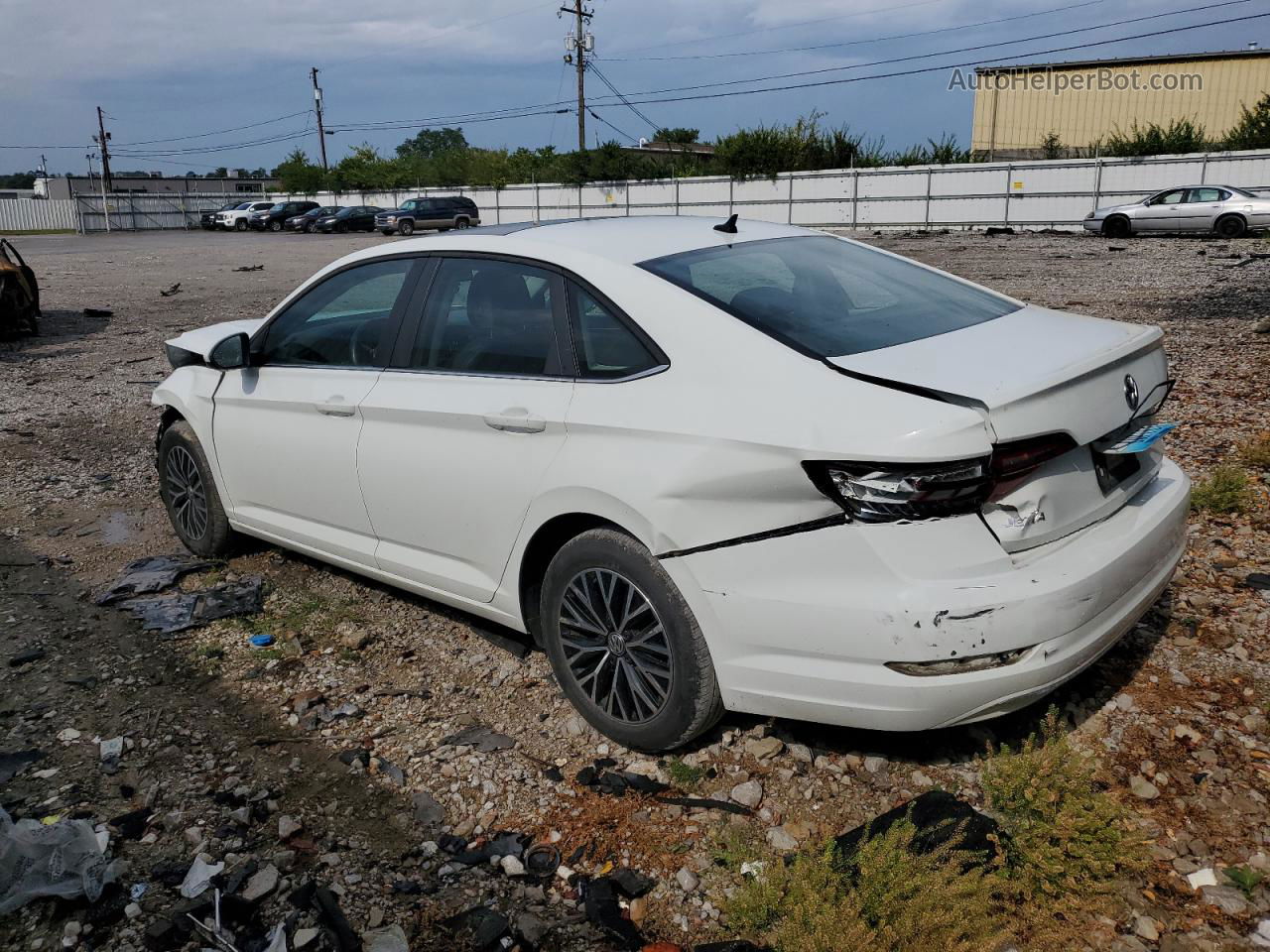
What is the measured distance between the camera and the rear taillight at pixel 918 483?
2721mm

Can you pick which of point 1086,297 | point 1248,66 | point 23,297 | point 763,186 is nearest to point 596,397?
point 1086,297

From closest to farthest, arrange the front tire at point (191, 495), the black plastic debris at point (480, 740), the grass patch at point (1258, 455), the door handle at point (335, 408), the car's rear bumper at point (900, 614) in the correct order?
the car's rear bumper at point (900, 614) → the black plastic debris at point (480, 740) → the door handle at point (335, 408) → the front tire at point (191, 495) → the grass patch at point (1258, 455)

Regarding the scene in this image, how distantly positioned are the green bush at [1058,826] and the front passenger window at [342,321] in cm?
283

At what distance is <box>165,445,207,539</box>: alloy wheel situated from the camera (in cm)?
542

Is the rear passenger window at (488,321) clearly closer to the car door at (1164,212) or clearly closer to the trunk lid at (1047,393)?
the trunk lid at (1047,393)

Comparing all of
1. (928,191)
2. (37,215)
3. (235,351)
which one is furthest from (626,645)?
(37,215)

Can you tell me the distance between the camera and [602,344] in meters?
3.47

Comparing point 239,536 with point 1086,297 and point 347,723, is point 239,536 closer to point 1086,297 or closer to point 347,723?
point 347,723

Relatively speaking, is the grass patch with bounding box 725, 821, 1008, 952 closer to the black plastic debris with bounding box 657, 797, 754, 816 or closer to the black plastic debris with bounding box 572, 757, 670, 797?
the black plastic debris with bounding box 657, 797, 754, 816

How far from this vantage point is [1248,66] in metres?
45.7

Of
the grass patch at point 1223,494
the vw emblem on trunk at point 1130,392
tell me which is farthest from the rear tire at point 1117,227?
the vw emblem on trunk at point 1130,392

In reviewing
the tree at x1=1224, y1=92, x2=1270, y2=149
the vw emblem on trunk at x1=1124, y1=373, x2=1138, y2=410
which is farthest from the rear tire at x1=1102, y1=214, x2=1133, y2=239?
the vw emblem on trunk at x1=1124, y1=373, x2=1138, y2=410

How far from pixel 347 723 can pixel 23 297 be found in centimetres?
1305

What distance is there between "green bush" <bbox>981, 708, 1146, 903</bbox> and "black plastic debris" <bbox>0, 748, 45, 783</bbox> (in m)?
3.17
